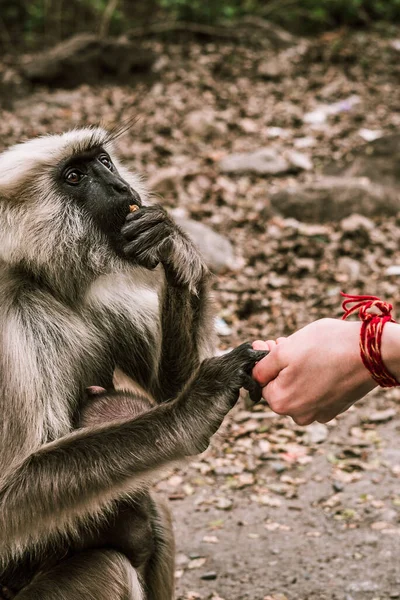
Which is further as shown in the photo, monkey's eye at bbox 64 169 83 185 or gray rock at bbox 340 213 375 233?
gray rock at bbox 340 213 375 233

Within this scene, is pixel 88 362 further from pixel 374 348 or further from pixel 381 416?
pixel 381 416

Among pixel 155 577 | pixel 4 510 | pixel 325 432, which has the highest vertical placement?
pixel 4 510

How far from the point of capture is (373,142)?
9.09 metres

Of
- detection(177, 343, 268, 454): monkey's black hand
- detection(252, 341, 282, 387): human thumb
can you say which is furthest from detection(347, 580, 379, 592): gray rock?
detection(252, 341, 282, 387): human thumb

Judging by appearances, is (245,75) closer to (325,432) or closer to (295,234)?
(295,234)

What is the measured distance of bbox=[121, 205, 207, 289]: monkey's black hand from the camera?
135 inches

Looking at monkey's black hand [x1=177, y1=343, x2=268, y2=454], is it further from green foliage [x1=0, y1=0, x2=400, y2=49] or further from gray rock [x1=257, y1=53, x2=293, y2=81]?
green foliage [x1=0, y1=0, x2=400, y2=49]

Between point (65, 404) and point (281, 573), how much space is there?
181 cm

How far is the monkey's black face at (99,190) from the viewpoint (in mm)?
3607

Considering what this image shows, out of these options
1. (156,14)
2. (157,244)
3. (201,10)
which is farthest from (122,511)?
(156,14)

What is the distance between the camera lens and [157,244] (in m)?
3.45

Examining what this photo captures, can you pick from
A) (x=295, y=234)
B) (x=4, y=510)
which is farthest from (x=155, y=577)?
(x=295, y=234)

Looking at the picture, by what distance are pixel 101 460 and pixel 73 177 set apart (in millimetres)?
1336

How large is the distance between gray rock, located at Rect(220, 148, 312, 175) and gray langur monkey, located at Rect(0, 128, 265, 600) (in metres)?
5.16
